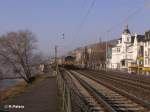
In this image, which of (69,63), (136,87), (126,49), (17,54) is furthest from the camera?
(126,49)

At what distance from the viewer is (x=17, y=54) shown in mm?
82000

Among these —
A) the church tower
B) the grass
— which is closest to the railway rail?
the grass

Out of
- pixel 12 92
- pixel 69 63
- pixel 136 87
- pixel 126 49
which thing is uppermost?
pixel 126 49

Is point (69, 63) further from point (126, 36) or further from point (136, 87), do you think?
point (136, 87)

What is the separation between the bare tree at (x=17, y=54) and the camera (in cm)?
8175

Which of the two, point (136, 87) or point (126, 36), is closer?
point (136, 87)

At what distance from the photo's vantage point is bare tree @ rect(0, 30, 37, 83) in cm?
8175

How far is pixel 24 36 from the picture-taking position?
86875 millimetres

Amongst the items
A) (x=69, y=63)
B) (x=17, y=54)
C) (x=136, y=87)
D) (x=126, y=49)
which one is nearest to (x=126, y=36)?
(x=126, y=49)

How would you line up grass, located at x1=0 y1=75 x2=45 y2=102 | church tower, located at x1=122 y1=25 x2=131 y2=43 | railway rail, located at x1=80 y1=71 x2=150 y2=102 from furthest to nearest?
1. church tower, located at x1=122 y1=25 x2=131 y2=43
2. grass, located at x1=0 y1=75 x2=45 y2=102
3. railway rail, located at x1=80 y1=71 x2=150 y2=102

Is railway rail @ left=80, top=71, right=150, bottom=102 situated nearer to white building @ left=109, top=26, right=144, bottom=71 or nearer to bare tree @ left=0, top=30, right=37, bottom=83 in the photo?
bare tree @ left=0, top=30, right=37, bottom=83

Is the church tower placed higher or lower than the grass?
higher

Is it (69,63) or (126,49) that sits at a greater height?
(126,49)

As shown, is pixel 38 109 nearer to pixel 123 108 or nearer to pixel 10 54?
pixel 123 108
